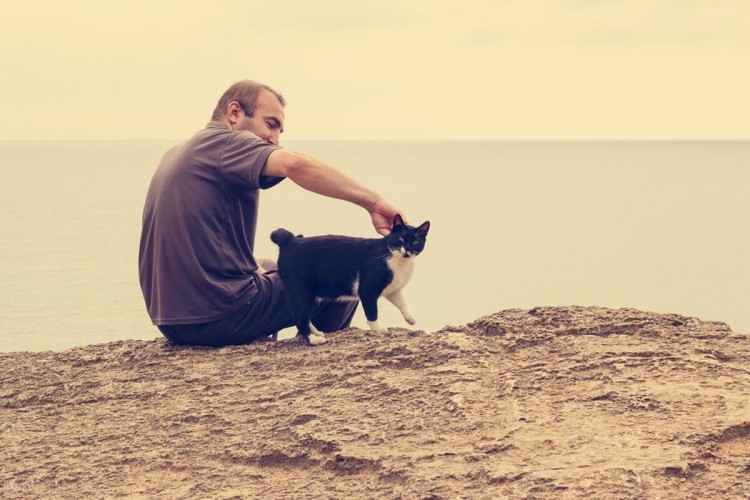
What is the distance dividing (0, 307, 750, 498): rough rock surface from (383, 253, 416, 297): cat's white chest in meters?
0.30

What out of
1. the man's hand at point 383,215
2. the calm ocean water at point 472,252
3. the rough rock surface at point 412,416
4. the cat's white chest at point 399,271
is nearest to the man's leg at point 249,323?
the rough rock surface at point 412,416

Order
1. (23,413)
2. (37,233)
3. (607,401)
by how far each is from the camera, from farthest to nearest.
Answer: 1. (37,233)
2. (23,413)
3. (607,401)

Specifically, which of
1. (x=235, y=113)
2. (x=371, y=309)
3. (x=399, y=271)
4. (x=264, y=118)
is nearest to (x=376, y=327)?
(x=371, y=309)

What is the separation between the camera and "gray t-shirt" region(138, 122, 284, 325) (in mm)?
5527

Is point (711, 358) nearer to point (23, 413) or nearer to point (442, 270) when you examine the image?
point (23, 413)

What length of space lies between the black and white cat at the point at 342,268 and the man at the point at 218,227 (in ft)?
0.48

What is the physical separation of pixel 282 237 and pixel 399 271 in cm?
70

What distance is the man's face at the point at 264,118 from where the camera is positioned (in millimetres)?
5766

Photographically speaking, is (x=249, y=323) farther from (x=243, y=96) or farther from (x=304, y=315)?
(x=243, y=96)

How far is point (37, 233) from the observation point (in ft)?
234

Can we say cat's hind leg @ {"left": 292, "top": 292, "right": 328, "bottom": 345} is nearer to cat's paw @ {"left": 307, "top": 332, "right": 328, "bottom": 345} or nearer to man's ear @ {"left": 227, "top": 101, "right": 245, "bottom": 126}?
cat's paw @ {"left": 307, "top": 332, "right": 328, "bottom": 345}

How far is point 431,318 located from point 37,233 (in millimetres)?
39838

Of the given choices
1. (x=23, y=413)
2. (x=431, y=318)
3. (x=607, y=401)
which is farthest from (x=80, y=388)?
(x=431, y=318)

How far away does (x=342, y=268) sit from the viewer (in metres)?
5.64
